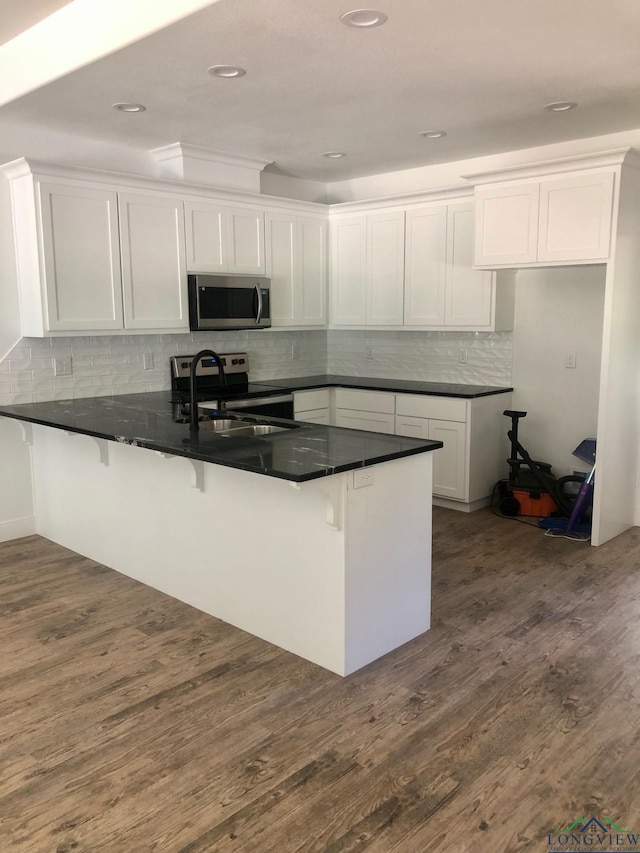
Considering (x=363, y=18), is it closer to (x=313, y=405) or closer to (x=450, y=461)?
(x=450, y=461)

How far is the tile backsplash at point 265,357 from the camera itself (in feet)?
14.4

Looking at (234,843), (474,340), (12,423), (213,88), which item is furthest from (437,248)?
(234,843)

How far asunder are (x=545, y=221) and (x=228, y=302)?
2.17 meters

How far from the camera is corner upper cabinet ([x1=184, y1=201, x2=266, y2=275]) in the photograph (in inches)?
187

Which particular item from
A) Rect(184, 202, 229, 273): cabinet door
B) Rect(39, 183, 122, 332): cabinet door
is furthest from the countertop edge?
Rect(184, 202, 229, 273): cabinet door

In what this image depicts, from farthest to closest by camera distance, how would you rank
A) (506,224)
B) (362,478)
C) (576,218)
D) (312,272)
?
(312,272), (506,224), (576,218), (362,478)

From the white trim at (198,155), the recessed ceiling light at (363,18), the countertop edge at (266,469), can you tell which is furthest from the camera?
the white trim at (198,155)

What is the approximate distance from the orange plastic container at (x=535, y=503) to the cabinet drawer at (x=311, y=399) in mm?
1644

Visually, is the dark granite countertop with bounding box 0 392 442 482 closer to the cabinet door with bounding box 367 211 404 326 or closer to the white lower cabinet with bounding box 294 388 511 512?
the white lower cabinet with bounding box 294 388 511 512

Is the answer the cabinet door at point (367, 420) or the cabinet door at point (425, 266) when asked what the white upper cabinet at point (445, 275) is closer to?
the cabinet door at point (425, 266)

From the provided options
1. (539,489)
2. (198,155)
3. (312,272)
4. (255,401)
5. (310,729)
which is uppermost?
(198,155)

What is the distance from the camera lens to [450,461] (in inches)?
198

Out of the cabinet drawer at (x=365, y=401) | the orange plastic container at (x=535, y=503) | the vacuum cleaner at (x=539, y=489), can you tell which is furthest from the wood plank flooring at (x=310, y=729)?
the cabinet drawer at (x=365, y=401)

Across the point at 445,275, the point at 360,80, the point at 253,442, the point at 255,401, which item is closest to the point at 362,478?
the point at 253,442
